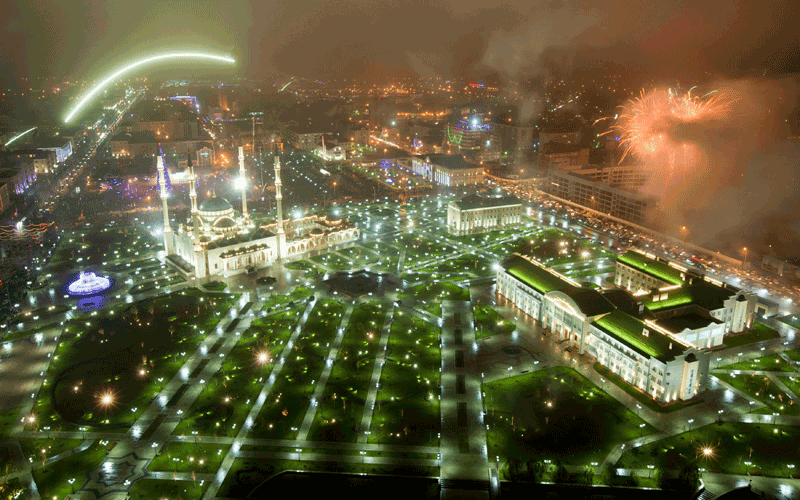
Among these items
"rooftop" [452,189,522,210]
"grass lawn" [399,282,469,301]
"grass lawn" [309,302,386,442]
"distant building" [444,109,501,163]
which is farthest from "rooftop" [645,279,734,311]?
"distant building" [444,109,501,163]

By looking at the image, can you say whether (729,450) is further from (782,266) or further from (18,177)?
(18,177)

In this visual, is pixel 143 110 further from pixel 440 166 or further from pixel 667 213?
pixel 667 213

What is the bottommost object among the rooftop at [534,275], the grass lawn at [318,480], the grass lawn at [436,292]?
the grass lawn at [318,480]

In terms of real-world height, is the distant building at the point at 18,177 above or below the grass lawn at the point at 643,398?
above

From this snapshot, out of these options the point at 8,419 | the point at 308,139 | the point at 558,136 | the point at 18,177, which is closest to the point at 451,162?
the point at 558,136

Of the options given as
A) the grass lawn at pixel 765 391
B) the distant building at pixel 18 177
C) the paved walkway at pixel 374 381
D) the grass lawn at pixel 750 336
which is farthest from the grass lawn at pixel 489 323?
the distant building at pixel 18 177

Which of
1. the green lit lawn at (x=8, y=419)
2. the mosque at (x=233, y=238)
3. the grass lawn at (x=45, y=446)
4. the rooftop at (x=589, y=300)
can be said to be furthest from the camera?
the mosque at (x=233, y=238)

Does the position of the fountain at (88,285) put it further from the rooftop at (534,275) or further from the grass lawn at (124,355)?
the rooftop at (534,275)

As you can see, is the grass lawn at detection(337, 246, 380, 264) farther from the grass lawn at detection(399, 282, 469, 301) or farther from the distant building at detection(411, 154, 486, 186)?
the distant building at detection(411, 154, 486, 186)
